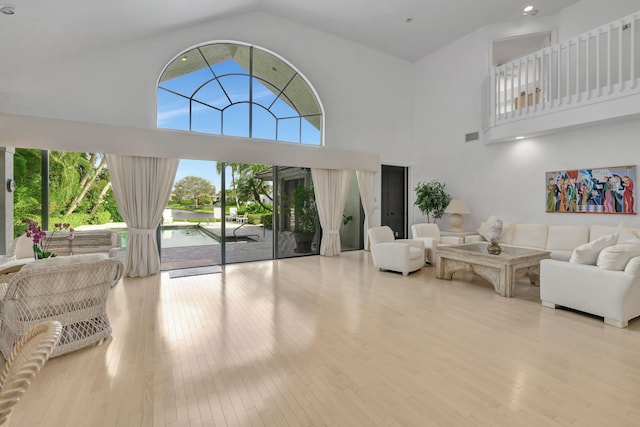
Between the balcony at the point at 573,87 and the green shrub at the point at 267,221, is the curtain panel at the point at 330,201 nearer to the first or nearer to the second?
the green shrub at the point at 267,221

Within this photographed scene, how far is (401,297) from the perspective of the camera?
445 centimetres

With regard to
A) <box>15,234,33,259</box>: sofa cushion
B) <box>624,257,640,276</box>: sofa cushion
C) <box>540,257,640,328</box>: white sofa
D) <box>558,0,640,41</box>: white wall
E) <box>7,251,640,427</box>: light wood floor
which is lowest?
<box>7,251,640,427</box>: light wood floor

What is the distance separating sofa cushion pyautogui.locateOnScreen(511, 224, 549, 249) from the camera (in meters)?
6.08

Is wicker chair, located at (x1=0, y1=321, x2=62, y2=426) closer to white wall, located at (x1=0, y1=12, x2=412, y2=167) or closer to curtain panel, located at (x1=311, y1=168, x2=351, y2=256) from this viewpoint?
white wall, located at (x1=0, y1=12, x2=412, y2=167)

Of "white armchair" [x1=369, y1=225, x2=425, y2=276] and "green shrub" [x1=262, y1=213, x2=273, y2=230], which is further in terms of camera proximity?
"green shrub" [x1=262, y1=213, x2=273, y2=230]

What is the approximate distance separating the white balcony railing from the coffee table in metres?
2.86

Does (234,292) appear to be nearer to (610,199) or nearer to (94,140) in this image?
(94,140)

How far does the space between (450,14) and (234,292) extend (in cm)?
738

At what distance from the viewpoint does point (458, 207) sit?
739 cm

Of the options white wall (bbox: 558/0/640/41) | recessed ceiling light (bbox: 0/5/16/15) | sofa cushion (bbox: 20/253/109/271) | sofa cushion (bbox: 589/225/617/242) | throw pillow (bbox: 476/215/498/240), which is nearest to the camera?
sofa cushion (bbox: 20/253/109/271)

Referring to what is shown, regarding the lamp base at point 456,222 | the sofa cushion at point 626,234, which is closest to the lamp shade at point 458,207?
the lamp base at point 456,222

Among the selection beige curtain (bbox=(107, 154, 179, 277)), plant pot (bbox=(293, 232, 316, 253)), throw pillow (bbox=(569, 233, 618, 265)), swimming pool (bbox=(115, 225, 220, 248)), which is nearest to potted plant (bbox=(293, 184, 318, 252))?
plant pot (bbox=(293, 232, 316, 253))

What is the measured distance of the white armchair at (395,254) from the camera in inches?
224

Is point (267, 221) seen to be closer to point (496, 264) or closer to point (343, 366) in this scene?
point (496, 264)
